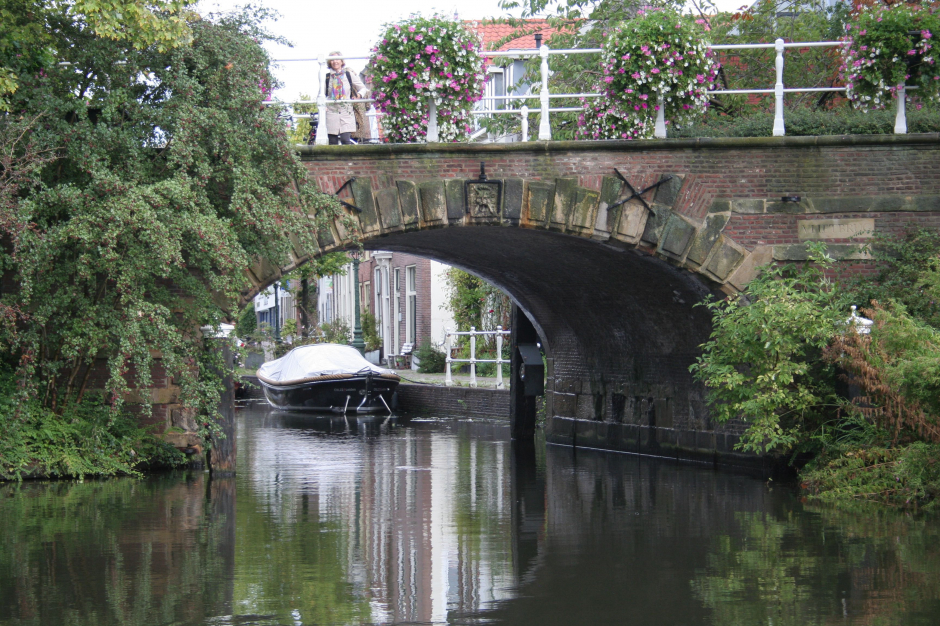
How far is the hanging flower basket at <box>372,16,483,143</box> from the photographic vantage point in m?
12.5

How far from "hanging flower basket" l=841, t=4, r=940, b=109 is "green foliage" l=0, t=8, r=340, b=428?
238 inches

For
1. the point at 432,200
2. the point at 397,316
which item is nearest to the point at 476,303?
the point at 397,316

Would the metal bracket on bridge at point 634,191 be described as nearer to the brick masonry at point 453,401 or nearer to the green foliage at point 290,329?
the brick masonry at point 453,401

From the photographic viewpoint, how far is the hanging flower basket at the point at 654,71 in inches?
490

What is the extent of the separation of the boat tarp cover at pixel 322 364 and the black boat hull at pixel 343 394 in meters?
0.22

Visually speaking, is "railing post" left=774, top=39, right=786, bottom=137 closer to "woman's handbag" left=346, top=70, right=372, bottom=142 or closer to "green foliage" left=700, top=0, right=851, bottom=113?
"woman's handbag" left=346, top=70, right=372, bottom=142

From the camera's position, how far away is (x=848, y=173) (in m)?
13.1

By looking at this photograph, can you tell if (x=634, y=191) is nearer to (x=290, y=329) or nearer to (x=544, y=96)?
(x=544, y=96)

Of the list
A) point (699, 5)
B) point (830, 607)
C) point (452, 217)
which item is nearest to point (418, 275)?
point (699, 5)

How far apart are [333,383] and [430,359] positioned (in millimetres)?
5208

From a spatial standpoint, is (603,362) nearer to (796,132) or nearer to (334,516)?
(796,132)

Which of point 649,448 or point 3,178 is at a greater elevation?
point 3,178

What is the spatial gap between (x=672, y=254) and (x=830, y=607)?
7.17 m

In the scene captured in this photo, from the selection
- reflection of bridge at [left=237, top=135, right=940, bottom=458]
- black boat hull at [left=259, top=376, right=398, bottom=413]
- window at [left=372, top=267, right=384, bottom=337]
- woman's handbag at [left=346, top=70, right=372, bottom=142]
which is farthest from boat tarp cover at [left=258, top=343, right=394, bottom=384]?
reflection of bridge at [left=237, top=135, right=940, bottom=458]
